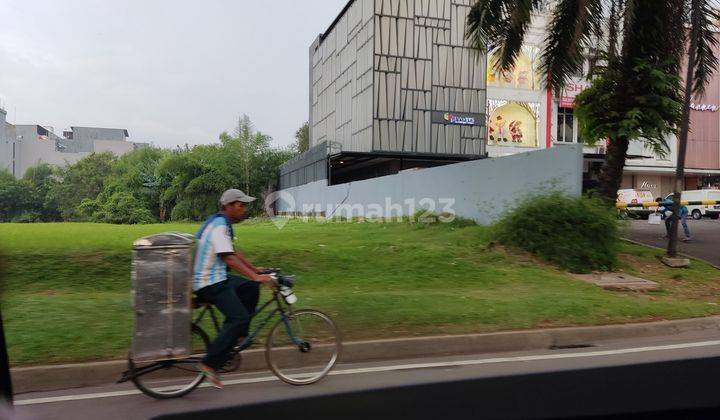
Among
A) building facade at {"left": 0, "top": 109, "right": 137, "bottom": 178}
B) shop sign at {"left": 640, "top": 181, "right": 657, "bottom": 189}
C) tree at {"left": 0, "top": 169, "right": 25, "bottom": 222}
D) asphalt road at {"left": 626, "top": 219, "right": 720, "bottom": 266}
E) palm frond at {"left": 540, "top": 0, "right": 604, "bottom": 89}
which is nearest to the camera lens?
palm frond at {"left": 540, "top": 0, "right": 604, "bottom": 89}

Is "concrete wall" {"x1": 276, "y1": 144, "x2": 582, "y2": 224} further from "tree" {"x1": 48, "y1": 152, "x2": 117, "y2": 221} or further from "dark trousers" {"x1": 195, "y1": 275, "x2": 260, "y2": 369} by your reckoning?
"tree" {"x1": 48, "y1": 152, "x2": 117, "y2": 221}

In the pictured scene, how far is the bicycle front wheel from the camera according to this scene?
5195 millimetres

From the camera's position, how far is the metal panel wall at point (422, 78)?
38.1 meters

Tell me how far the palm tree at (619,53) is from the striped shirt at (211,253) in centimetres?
935

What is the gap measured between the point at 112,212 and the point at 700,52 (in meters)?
22.1

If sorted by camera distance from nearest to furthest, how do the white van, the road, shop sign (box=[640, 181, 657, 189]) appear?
the road
the white van
shop sign (box=[640, 181, 657, 189])

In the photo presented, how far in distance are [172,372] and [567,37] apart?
11.5 m

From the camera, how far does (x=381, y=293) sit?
8859mm

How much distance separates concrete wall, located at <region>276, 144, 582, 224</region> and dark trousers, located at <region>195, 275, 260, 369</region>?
10248 mm

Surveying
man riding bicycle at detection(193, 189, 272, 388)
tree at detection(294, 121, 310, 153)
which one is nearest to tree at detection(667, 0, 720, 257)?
man riding bicycle at detection(193, 189, 272, 388)

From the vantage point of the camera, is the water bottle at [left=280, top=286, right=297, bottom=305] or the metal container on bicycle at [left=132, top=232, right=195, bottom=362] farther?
the water bottle at [left=280, top=286, right=297, bottom=305]

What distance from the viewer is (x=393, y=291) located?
9.27m

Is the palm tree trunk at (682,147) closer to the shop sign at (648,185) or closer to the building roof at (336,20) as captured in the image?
the building roof at (336,20)

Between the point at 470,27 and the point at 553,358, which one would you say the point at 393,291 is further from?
the point at 470,27
